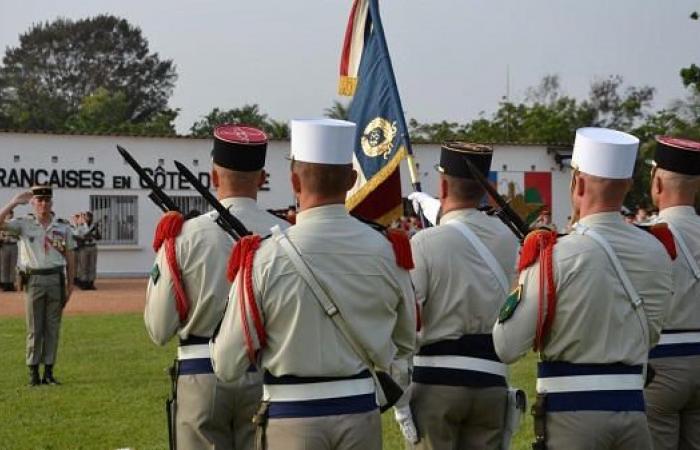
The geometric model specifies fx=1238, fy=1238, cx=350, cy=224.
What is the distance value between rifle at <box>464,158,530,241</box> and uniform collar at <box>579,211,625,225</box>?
0.66 m

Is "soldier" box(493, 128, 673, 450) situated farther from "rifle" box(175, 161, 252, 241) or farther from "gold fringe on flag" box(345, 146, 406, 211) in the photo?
"gold fringe on flag" box(345, 146, 406, 211)

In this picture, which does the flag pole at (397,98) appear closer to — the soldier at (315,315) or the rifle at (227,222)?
the rifle at (227,222)

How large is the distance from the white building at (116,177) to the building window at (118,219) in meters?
0.03

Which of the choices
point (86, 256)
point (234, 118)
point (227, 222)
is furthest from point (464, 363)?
point (234, 118)

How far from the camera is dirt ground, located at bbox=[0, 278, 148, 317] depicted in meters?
25.7

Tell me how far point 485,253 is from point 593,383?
54.1 inches

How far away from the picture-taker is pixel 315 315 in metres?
4.96

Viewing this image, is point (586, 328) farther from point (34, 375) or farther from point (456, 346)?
point (34, 375)

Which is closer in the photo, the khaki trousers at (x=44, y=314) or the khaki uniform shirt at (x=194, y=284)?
the khaki uniform shirt at (x=194, y=284)

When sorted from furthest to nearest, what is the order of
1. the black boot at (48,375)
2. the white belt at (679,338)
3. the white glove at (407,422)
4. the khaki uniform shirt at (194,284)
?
the black boot at (48,375) → the white belt at (679,338) → the white glove at (407,422) → the khaki uniform shirt at (194,284)

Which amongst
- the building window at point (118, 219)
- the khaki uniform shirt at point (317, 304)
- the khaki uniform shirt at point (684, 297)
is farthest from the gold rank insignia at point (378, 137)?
the building window at point (118, 219)

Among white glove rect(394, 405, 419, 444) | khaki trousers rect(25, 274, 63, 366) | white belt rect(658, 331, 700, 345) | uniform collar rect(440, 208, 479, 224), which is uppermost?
uniform collar rect(440, 208, 479, 224)

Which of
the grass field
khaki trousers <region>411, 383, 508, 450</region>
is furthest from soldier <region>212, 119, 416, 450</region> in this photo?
the grass field

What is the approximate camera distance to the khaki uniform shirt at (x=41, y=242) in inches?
563
